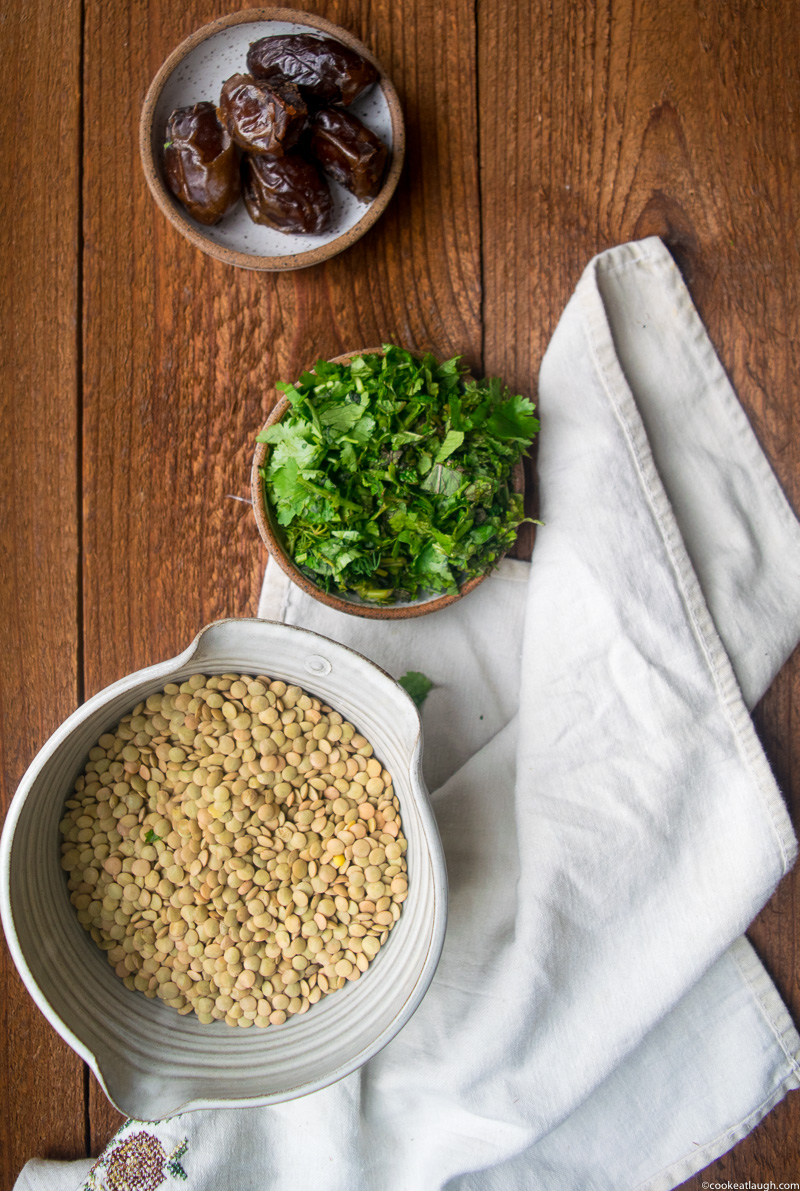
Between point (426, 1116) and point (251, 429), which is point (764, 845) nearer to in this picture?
point (426, 1116)

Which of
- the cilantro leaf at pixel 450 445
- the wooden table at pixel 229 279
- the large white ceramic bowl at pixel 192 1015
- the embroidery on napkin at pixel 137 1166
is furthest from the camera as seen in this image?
the wooden table at pixel 229 279

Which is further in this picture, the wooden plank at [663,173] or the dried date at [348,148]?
the wooden plank at [663,173]

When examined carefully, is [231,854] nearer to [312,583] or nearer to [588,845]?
[312,583]

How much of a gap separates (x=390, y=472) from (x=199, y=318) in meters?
0.46

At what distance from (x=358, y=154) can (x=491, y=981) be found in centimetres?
115

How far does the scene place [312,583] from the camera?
1.09 metres

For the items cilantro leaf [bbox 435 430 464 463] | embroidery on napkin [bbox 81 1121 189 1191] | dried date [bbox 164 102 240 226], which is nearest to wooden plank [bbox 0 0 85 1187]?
embroidery on napkin [bbox 81 1121 189 1191]

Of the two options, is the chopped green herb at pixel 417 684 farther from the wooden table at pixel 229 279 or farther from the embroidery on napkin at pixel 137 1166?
the embroidery on napkin at pixel 137 1166

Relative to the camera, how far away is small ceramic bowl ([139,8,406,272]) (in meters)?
1.10

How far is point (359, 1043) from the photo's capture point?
97cm

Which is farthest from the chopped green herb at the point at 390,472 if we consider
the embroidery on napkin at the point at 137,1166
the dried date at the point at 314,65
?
the embroidery on napkin at the point at 137,1166

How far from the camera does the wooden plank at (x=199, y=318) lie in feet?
4.05

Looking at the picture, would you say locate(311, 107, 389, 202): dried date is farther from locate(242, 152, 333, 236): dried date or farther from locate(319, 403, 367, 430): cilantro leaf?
locate(319, 403, 367, 430): cilantro leaf

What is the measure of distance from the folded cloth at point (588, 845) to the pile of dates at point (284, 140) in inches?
15.2
